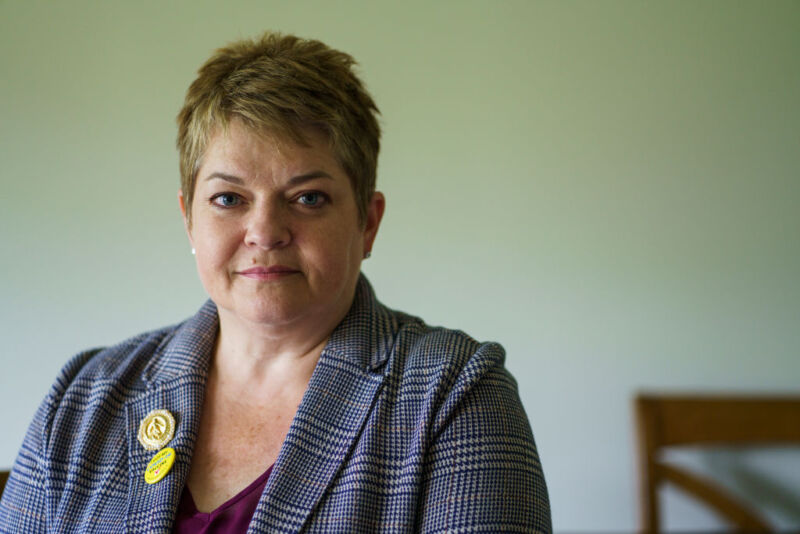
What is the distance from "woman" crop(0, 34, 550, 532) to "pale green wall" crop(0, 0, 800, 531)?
964 millimetres

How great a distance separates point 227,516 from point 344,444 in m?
0.21

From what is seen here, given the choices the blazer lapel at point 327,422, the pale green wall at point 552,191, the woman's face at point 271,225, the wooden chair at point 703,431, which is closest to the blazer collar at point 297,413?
the blazer lapel at point 327,422

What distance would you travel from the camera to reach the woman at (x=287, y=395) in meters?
1.12

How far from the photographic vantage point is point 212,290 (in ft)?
4.15

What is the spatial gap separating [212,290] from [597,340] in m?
1.47

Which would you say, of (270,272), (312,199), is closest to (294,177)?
(312,199)

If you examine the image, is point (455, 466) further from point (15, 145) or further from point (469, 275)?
point (15, 145)

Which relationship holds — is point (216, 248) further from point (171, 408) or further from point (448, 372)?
point (448, 372)

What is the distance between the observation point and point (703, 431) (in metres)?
2.33

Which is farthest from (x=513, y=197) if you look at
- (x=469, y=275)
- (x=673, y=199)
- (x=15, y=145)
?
(x=15, y=145)

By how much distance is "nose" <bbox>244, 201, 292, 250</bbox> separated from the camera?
119cm

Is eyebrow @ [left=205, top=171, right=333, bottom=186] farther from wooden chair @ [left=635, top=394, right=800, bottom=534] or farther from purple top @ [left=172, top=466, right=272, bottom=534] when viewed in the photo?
wooden chair @ [left=635, top=394, right=800, bottom=534]

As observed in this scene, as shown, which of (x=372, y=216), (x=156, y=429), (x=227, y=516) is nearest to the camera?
(x=227, y=516)

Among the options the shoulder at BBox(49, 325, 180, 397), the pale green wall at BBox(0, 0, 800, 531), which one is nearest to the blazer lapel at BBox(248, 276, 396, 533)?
the shoulder at BBox(49, 325, 180, 397)
